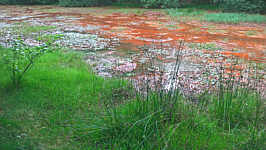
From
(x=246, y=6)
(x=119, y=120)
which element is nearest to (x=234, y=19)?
(x=246, y=6)

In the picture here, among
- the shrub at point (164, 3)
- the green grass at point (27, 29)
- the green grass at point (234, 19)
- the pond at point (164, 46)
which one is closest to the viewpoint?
the pond at point (164, 46)

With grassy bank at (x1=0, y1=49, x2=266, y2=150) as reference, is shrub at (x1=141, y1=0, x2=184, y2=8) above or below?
above

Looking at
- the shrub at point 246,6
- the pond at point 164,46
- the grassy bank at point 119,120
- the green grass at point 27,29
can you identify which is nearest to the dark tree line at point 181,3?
the shrub at point 246,6

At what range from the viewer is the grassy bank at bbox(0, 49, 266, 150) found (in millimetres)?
2206

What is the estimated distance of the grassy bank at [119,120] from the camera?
221cm

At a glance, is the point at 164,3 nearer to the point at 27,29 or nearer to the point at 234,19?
the point at 234,19

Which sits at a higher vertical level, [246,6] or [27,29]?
[246,6]

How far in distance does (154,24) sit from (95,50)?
12.5 ft

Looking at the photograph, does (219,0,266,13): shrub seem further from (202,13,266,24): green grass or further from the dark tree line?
(202,13,266,24): green grass

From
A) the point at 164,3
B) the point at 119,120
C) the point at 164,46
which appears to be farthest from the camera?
the point at 164,3

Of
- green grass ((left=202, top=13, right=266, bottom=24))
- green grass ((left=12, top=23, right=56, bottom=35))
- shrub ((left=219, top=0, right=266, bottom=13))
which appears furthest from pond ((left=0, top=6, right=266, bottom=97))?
shrub ((left=219, top=0, right=266, bottom=13))

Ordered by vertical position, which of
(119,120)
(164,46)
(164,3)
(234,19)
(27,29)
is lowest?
(119,120)

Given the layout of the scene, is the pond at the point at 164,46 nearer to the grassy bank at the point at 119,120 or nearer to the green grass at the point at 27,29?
the green grass at the point at 27,29

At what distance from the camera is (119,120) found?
2.36 metres
